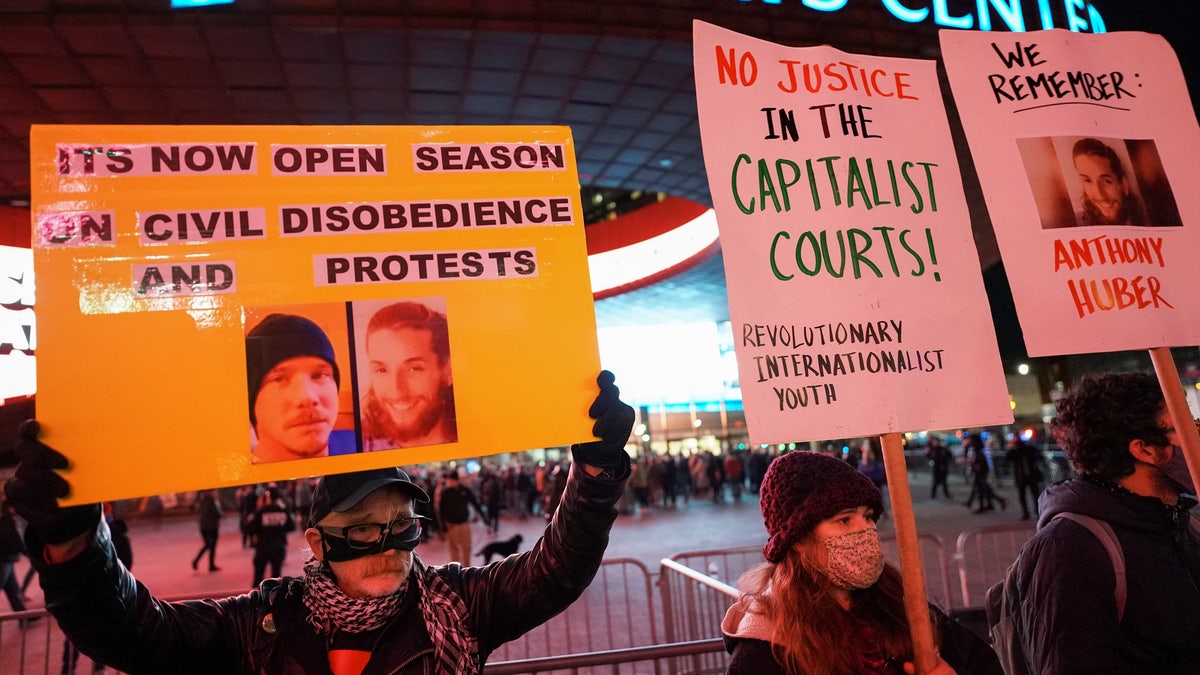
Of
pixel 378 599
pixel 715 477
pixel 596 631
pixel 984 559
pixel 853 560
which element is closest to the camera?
pixel 378 599

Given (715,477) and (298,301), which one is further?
(715,477)

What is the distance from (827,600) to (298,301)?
5.25 feet

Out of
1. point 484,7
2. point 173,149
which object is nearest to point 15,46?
point 484,7

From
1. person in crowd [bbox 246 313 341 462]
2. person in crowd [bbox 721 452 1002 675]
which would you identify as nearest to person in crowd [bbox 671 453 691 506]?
person in crowd [bbox 721 452 1002 675]

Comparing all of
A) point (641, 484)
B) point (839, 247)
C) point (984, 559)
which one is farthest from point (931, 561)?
point (641, 484)

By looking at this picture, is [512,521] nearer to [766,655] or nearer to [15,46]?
[15,46]

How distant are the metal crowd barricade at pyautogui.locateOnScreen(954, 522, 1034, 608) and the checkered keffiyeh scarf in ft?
18.4

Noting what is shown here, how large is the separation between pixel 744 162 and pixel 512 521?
64.4 ft

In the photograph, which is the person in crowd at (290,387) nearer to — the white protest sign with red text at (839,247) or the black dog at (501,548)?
the white protest sign with red text at (839,247)

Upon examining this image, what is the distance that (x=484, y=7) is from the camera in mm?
8195

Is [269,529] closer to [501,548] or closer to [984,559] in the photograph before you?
[501,548]

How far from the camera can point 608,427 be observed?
1708 millimetres

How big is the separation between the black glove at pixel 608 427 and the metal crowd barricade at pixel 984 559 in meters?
5.54

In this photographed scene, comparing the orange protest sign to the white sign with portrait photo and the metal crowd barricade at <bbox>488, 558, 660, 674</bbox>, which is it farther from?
the metal crowd barricade at <bbox>488, 558, 660, 674</bbox>
